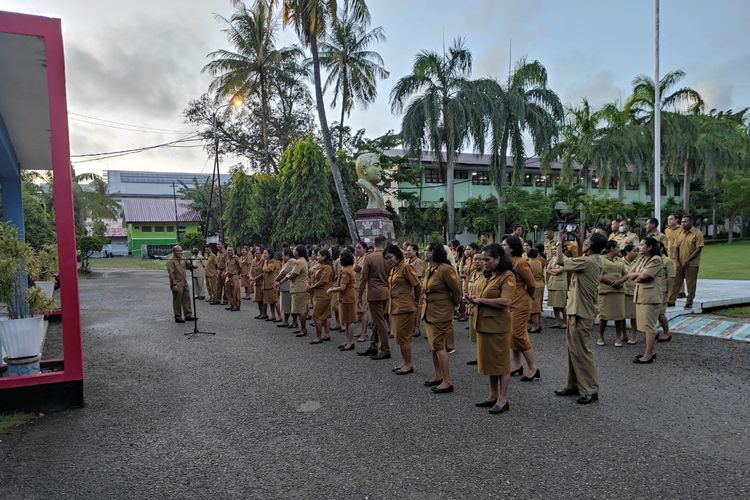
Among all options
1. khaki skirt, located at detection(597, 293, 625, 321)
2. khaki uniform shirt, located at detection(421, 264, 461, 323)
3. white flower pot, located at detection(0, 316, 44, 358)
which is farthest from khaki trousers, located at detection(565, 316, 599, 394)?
white flower pot, located at detection(0, 316, 44, 358)

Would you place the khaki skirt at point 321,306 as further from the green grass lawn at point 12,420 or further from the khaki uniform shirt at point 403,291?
the green grass lawn at point 12,420

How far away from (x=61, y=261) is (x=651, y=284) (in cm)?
749

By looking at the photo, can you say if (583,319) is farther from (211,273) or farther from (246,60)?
(246,60)

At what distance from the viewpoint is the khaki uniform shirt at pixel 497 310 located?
470 cm

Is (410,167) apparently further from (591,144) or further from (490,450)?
(490,450)

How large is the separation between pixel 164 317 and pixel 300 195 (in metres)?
10.3

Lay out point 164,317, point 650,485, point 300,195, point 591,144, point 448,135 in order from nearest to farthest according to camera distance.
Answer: point 650,485
point 164,317
point 300,195
point 448,135
point 591,144

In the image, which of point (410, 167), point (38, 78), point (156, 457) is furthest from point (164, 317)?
point (410, 167)

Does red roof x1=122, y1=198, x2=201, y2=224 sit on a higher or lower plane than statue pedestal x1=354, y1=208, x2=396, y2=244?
higher

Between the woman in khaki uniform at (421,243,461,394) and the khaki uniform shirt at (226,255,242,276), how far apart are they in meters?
8.76

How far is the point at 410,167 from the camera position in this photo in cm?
2772

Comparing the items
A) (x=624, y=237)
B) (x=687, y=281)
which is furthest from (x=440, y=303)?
(x=687, y=281)

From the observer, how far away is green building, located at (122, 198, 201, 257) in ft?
158

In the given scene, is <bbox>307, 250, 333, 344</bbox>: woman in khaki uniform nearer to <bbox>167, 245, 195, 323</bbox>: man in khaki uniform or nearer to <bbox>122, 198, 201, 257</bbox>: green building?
<bbox>167, 245, 195, 323</bbox>: man in khaki uniform
